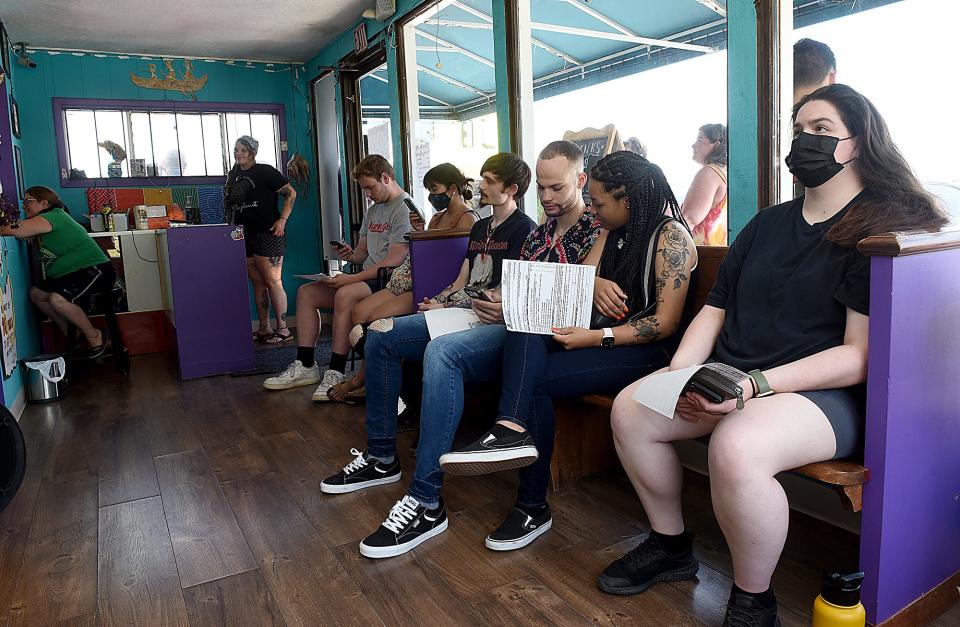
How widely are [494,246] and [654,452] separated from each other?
1222 mm

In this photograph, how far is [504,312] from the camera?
2.07 m

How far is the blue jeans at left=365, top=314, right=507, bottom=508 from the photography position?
2059 mm

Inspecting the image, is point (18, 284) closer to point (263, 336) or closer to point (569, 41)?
point (263, 336)

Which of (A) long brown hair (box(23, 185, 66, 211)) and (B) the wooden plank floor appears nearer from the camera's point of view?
(B) the wooden plank floor

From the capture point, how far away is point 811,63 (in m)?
2.23

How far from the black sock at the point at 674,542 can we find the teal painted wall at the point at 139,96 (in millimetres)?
5337

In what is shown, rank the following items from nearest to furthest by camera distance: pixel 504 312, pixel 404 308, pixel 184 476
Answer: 1. pixel 504 312
2. pixel 184 476
3. pixel 404 308

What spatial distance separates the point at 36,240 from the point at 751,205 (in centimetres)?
425

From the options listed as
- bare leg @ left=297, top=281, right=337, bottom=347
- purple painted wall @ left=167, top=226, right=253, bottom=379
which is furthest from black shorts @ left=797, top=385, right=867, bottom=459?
purple painted wall @ left=167, top=226, right=253, bottom=379

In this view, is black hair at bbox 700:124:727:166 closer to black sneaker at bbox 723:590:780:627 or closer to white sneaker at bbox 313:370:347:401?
black sneaker at bbox 723:590:780:627

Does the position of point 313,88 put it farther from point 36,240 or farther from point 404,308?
point 404,308

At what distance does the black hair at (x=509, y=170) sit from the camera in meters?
2.70

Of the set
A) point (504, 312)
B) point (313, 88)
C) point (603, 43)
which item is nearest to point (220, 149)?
point (313, 88)

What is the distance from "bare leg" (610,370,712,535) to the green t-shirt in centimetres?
400
